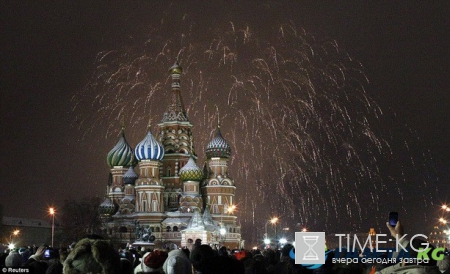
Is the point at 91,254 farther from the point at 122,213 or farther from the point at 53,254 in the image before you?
the point at 122,213

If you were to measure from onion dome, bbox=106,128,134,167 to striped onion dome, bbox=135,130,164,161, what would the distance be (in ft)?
14.2

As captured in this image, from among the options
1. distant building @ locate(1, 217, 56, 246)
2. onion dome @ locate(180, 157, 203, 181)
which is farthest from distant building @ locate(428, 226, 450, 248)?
distant building @ locate(1, 217, 56, 246)

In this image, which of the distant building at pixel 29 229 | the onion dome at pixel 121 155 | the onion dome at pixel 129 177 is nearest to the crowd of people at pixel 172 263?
the onion dome at pixel 129 177


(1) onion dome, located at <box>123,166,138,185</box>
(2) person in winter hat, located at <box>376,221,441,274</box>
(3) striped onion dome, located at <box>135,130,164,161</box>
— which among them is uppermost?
(3) striped onion dome, located at <box>135,130,164,161</box>

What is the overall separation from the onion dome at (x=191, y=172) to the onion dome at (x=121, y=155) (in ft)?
20.5

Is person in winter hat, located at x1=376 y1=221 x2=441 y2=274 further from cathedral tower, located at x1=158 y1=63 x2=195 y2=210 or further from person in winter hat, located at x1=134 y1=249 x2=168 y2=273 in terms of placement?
cathedral tower, located at x1=158 y1=63 x2=195 y2=210

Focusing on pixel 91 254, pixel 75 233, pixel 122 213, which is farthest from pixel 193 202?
pixel 91 254

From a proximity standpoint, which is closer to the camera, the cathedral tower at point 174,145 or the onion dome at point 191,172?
the onion dome at point 191,172

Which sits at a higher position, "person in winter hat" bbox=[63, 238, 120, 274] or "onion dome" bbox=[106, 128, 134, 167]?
"onion dome" bbox=[106, 128, 134, 167]

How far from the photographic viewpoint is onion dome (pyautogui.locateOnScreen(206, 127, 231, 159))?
65375mm

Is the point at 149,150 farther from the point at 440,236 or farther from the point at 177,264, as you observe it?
the point at 177,264

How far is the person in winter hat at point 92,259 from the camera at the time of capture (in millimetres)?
5258

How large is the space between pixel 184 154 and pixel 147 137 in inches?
179

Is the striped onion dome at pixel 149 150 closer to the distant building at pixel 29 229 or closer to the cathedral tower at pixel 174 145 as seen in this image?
the cathedral tower at pixel 174 145
